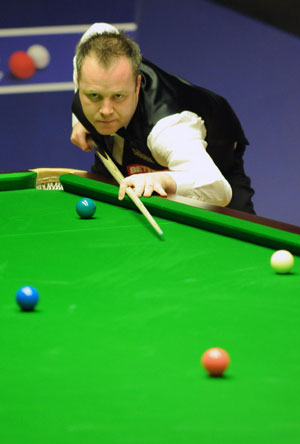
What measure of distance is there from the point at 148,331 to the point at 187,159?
57.8 inches

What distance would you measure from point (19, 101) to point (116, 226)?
2.83m

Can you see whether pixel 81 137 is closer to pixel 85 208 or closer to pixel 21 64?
pixel 85 208

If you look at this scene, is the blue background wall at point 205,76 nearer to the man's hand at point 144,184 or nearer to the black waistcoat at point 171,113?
the black waistcoat at point 171,113

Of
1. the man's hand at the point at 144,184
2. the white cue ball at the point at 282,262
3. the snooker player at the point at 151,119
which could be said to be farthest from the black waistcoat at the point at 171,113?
the white cue ball at the point at 282,262

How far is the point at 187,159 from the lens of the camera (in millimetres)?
2846

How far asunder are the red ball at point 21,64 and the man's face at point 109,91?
1926 millimetres

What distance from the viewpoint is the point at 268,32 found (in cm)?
501

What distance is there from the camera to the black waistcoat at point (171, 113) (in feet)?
10.1

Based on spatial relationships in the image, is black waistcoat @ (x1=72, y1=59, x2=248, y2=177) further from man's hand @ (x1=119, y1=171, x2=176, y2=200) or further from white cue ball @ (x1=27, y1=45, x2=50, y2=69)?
white cue ball @ (x1=27, y1=45, x2=50, y2=69)

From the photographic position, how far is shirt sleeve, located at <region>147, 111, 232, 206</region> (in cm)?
→ 281

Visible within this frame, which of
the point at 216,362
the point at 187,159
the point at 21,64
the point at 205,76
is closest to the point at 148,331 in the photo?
the point at 216,362

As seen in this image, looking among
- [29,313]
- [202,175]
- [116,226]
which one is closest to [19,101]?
[202,175]

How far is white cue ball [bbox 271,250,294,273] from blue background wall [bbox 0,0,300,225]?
339cm

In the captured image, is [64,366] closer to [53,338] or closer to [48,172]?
[53,338]
